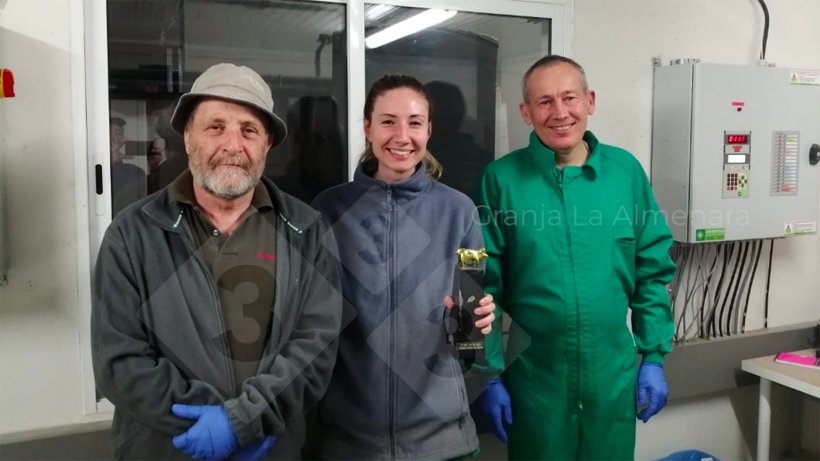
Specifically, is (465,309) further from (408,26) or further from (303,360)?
(408,26)

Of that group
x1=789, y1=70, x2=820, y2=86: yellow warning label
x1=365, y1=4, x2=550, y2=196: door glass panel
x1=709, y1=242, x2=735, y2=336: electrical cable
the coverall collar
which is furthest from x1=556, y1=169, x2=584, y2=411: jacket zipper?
x1=789, y1=70, x2=820, y2=86: yellow warning label

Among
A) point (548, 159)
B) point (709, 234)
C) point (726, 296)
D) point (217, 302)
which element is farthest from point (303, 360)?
point (726, 296)

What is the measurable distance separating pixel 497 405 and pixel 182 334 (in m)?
0.90

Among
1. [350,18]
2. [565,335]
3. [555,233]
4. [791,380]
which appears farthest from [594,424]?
[350,18]

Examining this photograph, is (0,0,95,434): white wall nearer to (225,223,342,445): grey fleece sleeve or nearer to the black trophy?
(225,223,342,445): grey fleece sleeve

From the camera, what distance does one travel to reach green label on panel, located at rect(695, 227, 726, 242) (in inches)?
89.2

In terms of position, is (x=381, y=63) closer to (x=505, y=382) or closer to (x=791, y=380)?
(x=505, y=382)

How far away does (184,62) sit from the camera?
1.83 metres

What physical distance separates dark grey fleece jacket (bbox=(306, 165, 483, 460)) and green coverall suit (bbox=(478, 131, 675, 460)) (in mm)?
285

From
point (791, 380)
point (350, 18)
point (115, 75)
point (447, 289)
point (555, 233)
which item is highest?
point (350, 18)

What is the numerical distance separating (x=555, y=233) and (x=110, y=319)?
1.13 meters

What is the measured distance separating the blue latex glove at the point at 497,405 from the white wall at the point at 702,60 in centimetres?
109

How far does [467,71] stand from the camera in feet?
7.17

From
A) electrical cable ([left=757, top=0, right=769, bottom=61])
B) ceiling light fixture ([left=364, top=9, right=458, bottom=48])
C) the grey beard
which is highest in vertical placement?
electrical cable ([left=757, top=0, right=769, bottom=61])
